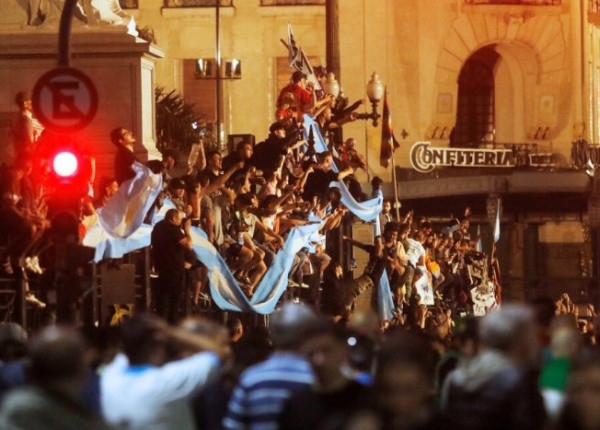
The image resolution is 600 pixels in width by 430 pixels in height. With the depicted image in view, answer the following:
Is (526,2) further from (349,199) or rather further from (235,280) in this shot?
(235,280)

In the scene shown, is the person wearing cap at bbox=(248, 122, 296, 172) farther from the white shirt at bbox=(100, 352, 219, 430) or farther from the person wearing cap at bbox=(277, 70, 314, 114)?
the white shirt at bbox=(100, 352, 219, 430)

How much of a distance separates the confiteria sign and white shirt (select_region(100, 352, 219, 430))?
166 feet

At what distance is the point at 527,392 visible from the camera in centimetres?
894

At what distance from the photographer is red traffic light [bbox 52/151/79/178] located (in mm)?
16078

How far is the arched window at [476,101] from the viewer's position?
Result: 6631cm

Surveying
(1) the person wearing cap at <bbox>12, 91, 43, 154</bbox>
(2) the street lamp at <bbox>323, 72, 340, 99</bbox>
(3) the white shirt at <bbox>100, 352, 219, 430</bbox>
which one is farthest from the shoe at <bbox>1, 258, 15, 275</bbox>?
(2) the street lamp at <bbox>323, 72, 340, 99</bbox>

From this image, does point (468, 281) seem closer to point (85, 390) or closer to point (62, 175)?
point (62, 175)

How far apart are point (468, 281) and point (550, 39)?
26.7 meters

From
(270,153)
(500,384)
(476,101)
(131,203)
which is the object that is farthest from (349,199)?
(476,101)

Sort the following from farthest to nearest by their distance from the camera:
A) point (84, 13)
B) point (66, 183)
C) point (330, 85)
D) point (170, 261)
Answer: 1. point (330, 85)
2. point (84, 13)
3. point (170, 261)
4. point (66, 183)

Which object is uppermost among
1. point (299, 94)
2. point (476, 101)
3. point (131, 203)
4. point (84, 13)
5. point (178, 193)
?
point (476, 101)

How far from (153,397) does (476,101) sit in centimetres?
5854

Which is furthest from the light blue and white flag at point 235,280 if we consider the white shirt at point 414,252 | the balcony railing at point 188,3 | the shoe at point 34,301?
the balcony railing at point 188,3

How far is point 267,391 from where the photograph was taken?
28.7 feet
